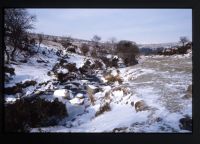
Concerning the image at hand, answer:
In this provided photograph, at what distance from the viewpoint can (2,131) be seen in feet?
14.0

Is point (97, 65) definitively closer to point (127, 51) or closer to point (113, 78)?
point (113, 78)

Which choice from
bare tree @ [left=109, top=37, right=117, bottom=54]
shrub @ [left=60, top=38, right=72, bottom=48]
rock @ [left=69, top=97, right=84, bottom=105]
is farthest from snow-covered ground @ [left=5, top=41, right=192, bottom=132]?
bare tree @ [left=109, top=37, right=117, bottom=54]

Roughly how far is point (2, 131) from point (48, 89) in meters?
0.62

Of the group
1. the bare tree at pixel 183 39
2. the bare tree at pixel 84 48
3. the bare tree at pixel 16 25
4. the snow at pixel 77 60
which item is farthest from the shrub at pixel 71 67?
the bare tree at pixel 183 39

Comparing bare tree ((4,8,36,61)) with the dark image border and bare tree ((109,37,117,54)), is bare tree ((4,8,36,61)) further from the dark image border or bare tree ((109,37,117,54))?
bare tree ((109,37,117,54))

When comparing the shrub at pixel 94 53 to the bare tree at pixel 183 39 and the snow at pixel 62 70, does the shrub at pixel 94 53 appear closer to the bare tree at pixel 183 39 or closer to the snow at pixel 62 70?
the snow at pixel 62 70

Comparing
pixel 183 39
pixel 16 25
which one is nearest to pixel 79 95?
pixel 16 25

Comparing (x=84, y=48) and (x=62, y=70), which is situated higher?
(x=84, y=48)

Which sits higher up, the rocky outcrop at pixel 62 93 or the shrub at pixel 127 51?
the shrub at pixel 127 51

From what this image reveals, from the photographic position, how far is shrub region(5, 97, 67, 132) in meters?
4.23
